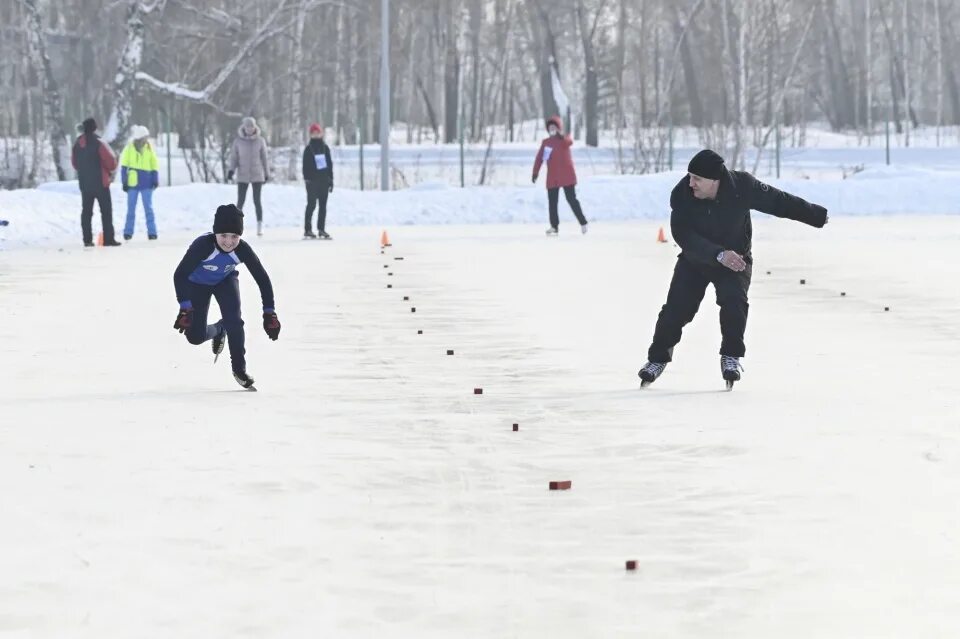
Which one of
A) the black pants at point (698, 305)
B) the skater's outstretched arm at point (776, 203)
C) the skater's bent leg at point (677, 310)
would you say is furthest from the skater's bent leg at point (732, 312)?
the skater's outstretched arm at point (776, 203)

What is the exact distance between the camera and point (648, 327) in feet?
48.2

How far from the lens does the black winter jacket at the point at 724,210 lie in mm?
10945

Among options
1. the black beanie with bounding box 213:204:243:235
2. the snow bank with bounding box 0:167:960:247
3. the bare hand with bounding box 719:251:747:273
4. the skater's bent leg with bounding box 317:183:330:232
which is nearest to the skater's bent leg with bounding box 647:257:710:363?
the bare hand with bounding box 719:251:747:273

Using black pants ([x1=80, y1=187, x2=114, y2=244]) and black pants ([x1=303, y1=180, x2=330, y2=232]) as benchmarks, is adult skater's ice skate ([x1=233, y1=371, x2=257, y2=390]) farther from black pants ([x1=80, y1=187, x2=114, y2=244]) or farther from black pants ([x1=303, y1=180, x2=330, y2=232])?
black pants ([x1=303, y1=180, x2=330, y2=232])

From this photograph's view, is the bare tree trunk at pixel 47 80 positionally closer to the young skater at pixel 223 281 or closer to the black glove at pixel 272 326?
the young skater at pixel 223 281

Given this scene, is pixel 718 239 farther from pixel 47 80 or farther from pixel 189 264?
pixel 47 80

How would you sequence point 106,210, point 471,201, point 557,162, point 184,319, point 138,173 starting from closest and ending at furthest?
point 184,319 < point 106,210 < point 138,173 < point 557,162 < point 471,201

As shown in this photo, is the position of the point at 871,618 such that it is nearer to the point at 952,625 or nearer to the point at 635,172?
the point at 952,625

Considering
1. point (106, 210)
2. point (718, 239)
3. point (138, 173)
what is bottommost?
point (106, 210)

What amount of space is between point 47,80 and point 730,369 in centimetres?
3291

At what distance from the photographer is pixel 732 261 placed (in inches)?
423

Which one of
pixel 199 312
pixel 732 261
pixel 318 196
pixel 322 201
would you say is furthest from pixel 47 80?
pixel 732 261

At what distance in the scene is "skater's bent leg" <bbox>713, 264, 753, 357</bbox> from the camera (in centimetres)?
1107

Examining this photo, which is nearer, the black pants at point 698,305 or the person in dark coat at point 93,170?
the black pants at point 698,305
